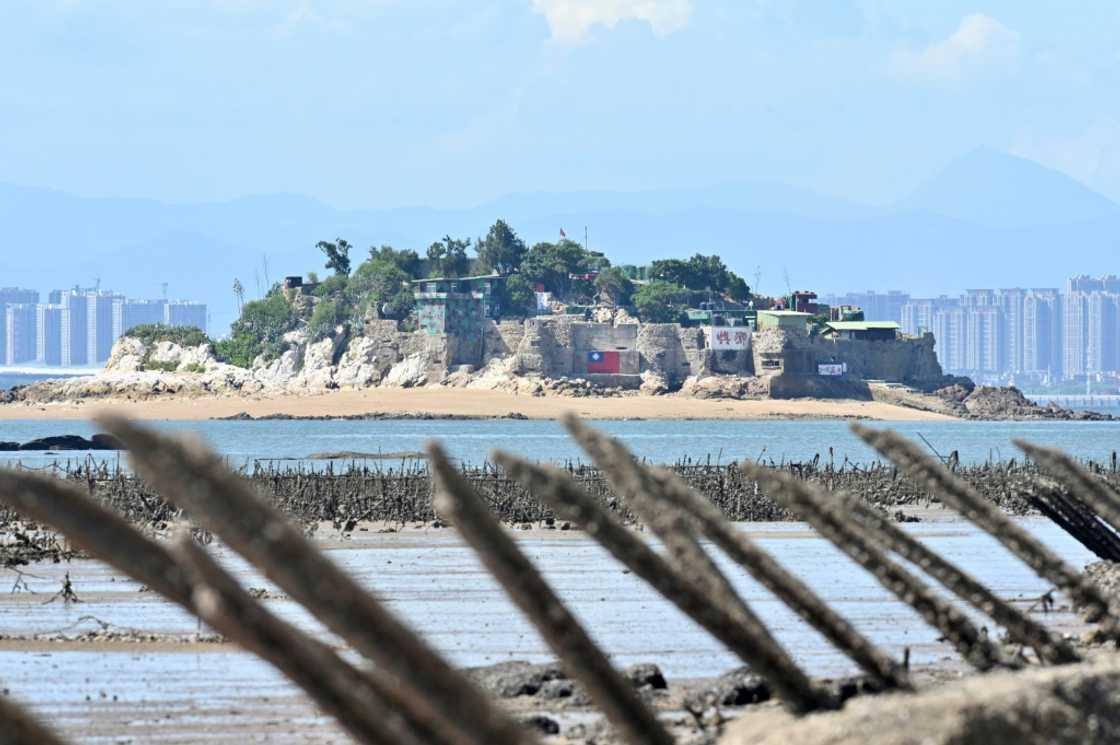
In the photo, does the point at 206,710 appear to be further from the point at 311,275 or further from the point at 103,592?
the point at 311,275

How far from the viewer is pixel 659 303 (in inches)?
6718

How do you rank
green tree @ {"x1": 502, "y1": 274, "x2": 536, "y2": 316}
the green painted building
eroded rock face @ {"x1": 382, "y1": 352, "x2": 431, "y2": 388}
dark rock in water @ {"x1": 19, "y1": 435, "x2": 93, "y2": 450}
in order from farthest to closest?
green tree @ {"x1": 502, "y1": 274, "x2": 536, "y2": 316} → the green painted building → eroded rock face @ {"x1": 382, "y1": 352, "x2": 431, "y2": 388} → dark rock in water @ {"x1": 19, "y1": 435, "x2": 93, "y2": 450}

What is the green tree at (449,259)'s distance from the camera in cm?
17925

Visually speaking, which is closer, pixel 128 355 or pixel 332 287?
pixel 128 355

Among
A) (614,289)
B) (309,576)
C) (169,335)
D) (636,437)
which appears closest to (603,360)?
(614,289)

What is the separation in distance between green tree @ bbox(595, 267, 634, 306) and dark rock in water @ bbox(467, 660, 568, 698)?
6281 inches

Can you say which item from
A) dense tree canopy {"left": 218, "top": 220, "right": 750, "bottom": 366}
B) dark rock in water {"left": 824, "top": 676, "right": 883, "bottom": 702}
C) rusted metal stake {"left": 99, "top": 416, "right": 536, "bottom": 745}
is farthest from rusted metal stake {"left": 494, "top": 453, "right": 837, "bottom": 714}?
dense tree canopy {"left": 218, "top": 220, "right": 750, "bottom": 366}

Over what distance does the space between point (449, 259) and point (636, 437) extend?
76439 mm

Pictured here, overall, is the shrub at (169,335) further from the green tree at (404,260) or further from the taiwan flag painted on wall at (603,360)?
the taiwan flag painted on wall at (603,360)

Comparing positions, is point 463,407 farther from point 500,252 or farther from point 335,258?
point 335,258

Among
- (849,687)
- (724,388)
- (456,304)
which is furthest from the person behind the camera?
(456,304)

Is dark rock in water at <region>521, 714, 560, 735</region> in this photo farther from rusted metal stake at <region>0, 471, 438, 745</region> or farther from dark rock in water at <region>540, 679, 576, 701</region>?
rusted metal stake at <region>0, 471, 438, 745</region>

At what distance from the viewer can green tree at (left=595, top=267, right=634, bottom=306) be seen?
175 meters

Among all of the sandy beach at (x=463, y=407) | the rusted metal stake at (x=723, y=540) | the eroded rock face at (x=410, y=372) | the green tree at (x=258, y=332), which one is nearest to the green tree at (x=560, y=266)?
the eroded rock face at (x=410, y=372)
